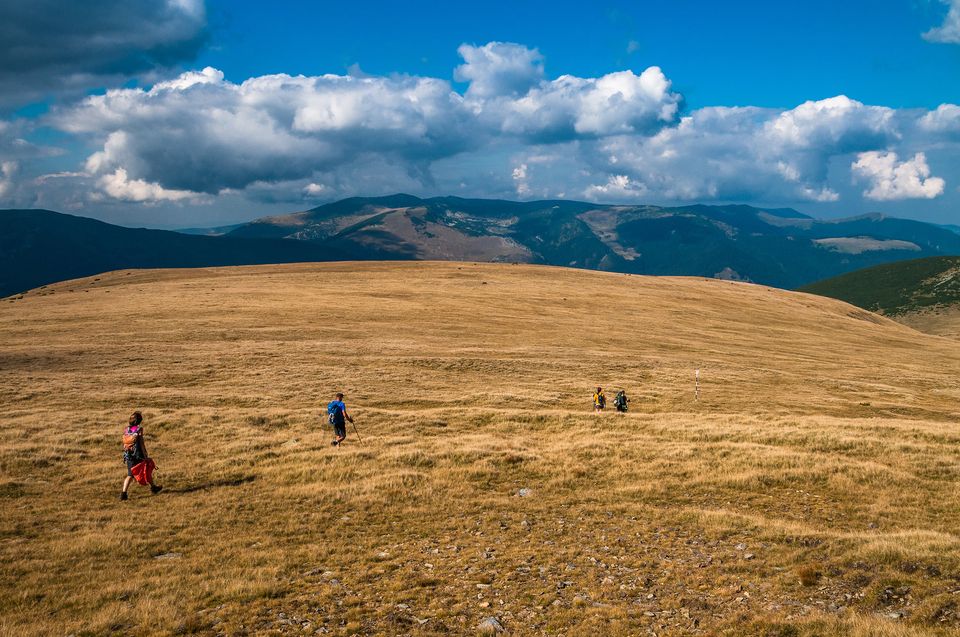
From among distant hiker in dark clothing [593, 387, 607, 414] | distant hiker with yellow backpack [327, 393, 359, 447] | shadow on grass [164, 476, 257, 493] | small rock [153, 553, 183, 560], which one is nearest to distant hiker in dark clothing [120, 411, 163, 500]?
shadow on grass [164, 476, 257, 493]

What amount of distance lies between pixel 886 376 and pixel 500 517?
5248 centimetres

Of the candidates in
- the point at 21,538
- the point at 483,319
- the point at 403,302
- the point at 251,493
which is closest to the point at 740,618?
the point at 251,493

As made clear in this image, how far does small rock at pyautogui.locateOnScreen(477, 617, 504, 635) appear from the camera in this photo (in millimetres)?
11516

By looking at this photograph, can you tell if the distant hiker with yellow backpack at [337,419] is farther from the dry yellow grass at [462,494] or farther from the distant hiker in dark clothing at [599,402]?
the distant hiker in dark clothing at [599,402]

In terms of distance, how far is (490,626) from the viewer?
38.2ft

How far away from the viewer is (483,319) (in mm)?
71312

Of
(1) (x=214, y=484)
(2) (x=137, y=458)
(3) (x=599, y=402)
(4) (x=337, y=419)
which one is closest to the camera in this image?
(2) (x=137, y=458)

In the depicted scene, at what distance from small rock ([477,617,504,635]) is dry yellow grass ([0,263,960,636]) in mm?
210

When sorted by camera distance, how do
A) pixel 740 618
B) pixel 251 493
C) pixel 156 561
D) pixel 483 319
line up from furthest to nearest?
pixel 483 319 < pixel 251 493 < pixel 156 561 < pixel 740 618

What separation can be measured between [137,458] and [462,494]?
1173 cm

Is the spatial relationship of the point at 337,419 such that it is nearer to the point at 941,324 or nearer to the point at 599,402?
the point at 599,402

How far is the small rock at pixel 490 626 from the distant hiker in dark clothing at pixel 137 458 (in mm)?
14386

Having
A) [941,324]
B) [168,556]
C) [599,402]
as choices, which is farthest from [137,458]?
[941,324]

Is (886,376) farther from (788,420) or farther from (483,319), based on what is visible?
(483,319)
